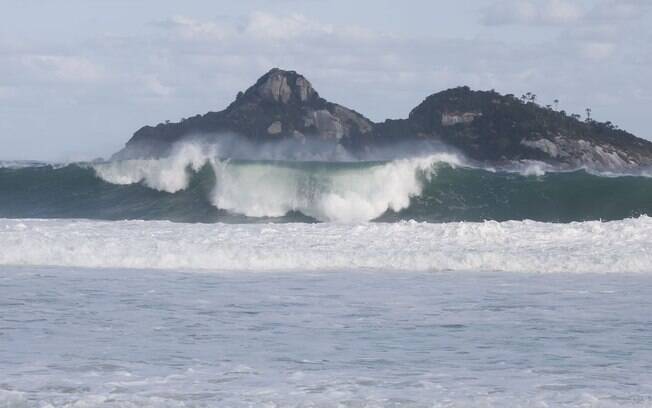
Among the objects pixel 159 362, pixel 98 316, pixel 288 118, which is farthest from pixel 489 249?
pixel 288 118

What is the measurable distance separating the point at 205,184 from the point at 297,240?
34.4ft

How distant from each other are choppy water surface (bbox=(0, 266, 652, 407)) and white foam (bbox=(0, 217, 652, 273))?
134 cm

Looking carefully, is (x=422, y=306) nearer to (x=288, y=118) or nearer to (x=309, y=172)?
(x=309, y=172)

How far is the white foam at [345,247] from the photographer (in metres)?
15.2

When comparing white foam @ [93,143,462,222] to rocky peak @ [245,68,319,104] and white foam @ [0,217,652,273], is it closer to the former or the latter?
white foam @ [0,217,652,273]

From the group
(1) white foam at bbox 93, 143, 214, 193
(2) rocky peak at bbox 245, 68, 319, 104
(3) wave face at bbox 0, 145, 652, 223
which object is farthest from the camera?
(2) rocky peak at bbox 245, 68, 319, 104

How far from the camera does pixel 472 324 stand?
33.4 ft

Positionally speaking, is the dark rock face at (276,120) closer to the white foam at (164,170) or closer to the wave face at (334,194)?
the white foam at (164,170)

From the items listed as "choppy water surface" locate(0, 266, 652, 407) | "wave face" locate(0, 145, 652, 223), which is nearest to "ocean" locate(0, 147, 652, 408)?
"choppy water surface" locate(0, 266, 652, 407)

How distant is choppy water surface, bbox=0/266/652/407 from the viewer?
7.43 metres

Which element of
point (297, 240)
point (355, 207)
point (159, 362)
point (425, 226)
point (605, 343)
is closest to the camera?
point (159, 362)

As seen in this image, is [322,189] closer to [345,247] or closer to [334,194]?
[334,194]

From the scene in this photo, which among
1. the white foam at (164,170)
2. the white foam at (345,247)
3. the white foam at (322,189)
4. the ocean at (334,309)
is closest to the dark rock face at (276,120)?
the white foam at (164,170)

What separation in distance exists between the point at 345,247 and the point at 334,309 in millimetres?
5257
